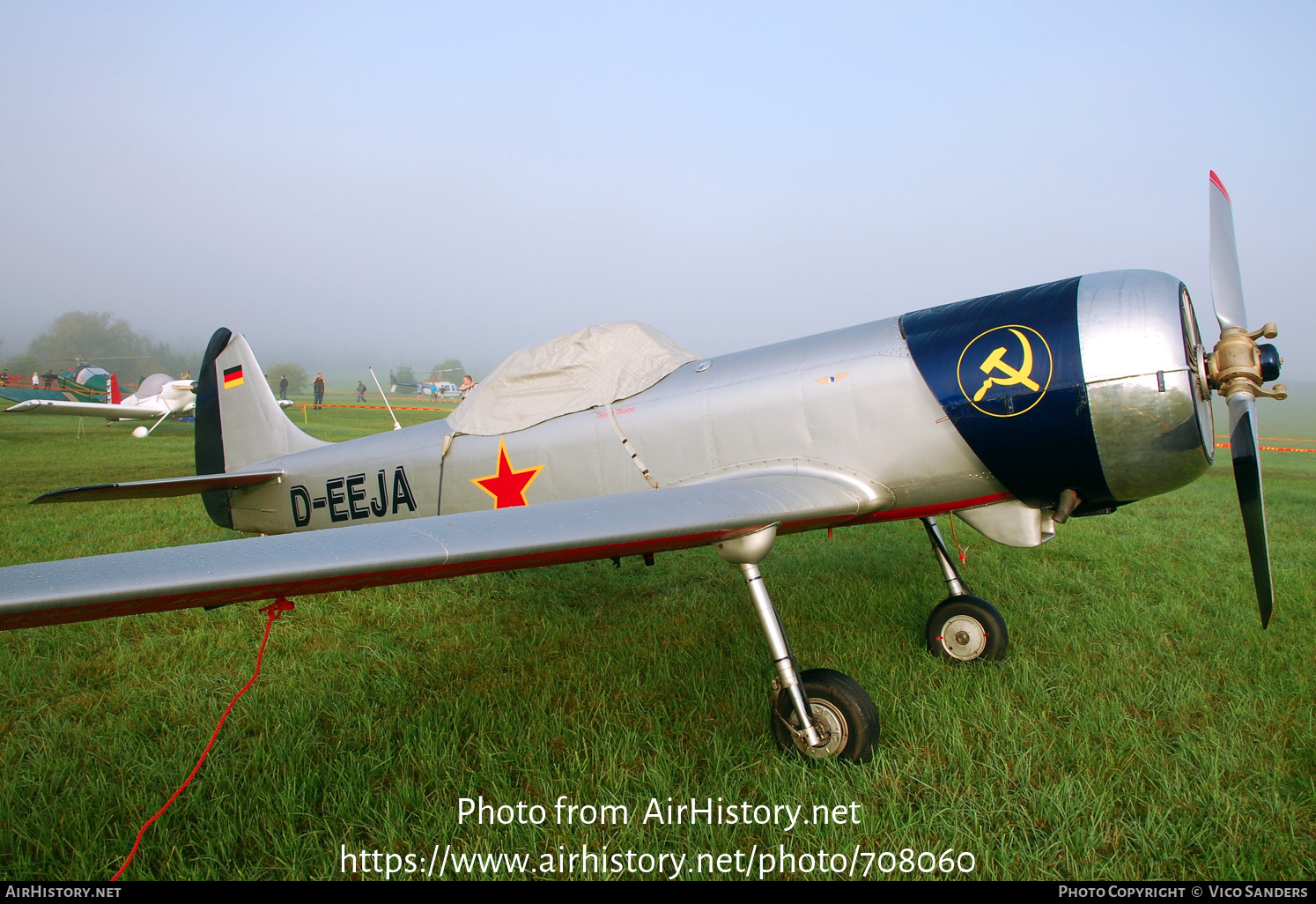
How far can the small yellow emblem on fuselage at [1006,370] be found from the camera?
285cm

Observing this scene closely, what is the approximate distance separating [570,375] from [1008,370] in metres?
2.44

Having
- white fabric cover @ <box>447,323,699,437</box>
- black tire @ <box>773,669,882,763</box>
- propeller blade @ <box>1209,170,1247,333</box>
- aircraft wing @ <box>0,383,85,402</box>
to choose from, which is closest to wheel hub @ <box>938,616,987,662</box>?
black tire @ <box>773,669,882,763</box>

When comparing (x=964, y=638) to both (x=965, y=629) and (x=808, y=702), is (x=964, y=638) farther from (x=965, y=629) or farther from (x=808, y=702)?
(x=808, y=702)

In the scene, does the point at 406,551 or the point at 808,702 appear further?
the point at 808,702

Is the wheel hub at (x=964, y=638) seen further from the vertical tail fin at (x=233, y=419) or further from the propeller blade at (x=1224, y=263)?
the vertical tail fin at (x=233, y=419)

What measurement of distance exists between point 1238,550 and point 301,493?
8.90 meters

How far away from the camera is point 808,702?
9.00ft

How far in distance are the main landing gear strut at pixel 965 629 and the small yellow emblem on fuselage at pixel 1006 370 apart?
4.83 ft

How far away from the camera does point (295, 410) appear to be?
3394 cm

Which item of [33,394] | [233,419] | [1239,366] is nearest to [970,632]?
[1239,366]

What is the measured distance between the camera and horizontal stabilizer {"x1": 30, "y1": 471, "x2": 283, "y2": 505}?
4016mm

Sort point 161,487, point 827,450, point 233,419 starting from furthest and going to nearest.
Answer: point 233,419 < point 161,487 < point 827,450

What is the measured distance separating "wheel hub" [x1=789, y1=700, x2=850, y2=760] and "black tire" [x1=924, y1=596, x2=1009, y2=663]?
4.98 ft

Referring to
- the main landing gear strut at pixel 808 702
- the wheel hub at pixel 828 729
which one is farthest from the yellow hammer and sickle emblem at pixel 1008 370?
the wheel hub at pixel 828 729
